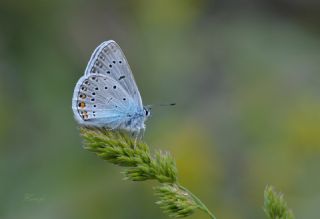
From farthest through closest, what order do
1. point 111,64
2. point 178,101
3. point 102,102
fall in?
point 178,101 < point 102,102 < point 111,64

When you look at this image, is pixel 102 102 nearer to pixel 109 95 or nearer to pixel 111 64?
pixel 109 95

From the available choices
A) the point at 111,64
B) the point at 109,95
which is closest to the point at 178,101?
the point at 109,95

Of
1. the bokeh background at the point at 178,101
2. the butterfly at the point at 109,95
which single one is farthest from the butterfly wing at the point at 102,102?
the bokeh background at the point at 178,101

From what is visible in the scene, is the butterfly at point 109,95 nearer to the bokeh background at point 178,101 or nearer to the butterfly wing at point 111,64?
the butterfly wing at point 111,64

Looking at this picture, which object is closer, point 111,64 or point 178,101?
point 111,64

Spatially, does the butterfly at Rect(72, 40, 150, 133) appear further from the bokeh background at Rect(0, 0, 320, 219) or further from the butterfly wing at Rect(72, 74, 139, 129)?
the bokeh background at Rect(0, 0, 320, 219)

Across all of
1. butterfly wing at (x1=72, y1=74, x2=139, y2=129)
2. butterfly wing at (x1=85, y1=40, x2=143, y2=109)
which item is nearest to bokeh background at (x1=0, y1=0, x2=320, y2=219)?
butterfly wing at (x1=72, y1=74, x2=139, y2=129)
